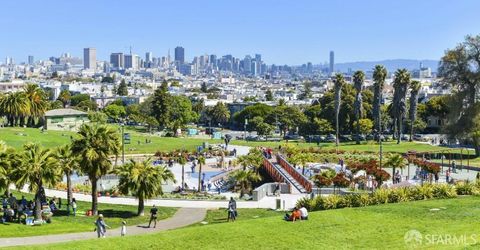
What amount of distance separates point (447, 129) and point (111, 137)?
46515 mm

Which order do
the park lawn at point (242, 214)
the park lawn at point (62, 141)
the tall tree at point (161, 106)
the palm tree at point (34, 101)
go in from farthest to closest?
the tall tree at point (161, 106)
the palm tree at point (34, 101)
the park lawn at point (62, 141)
the park lawn at point (242, 214)

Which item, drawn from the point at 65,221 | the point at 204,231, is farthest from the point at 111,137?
the point at 204,231

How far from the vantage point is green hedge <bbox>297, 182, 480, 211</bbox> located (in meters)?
31.2

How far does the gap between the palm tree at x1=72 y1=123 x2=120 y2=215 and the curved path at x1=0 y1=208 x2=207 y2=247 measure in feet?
14.5

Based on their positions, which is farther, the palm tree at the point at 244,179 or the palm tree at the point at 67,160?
the palm tree at the point at 244,179

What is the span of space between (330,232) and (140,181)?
14610 mm

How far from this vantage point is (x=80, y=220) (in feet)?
110

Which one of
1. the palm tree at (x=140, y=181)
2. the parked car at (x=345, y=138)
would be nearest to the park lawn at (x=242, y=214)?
the palm tree at (x=140, y=181)

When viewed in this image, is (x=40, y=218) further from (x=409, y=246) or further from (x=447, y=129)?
(x=447, y=129)

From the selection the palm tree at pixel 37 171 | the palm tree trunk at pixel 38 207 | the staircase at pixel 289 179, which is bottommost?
the staircase at pixel 289 179

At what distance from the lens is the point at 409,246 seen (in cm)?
2205

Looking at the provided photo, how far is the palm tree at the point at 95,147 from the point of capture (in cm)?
3412

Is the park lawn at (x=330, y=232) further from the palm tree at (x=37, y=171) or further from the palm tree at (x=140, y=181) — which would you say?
the palm tree at (x=140, y=181)

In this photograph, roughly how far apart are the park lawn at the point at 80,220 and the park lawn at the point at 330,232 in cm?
695
